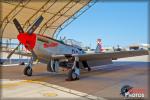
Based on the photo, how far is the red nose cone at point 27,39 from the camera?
38.9 feet

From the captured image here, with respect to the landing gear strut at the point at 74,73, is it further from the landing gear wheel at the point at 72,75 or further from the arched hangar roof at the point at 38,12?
the arched hangar roof at the point at 38,12

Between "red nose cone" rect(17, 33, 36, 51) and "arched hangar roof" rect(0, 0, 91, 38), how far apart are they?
8.47 metres

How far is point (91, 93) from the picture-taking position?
792 centimetres

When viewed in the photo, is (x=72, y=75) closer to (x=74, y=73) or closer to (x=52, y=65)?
(x=74, y=73)

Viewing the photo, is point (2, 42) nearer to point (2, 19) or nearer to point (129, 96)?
point (2, 19)

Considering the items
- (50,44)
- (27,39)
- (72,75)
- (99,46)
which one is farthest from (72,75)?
(99,46)

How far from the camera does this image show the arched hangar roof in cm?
2039

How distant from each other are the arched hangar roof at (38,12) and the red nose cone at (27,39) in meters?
8.47

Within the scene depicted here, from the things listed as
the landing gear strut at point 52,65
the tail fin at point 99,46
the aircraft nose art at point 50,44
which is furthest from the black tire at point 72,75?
the tail fin at point 99,46

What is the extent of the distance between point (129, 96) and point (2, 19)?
55.7ft

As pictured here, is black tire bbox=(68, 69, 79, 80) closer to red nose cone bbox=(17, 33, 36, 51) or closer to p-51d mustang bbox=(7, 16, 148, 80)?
p-51d mustang bbox=(7, 16, 148, 80)

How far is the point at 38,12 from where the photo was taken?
22.5 meters

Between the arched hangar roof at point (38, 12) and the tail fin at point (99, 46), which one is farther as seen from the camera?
the arched hangar roof at point (38, 12)

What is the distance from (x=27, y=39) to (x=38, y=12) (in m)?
11.0
